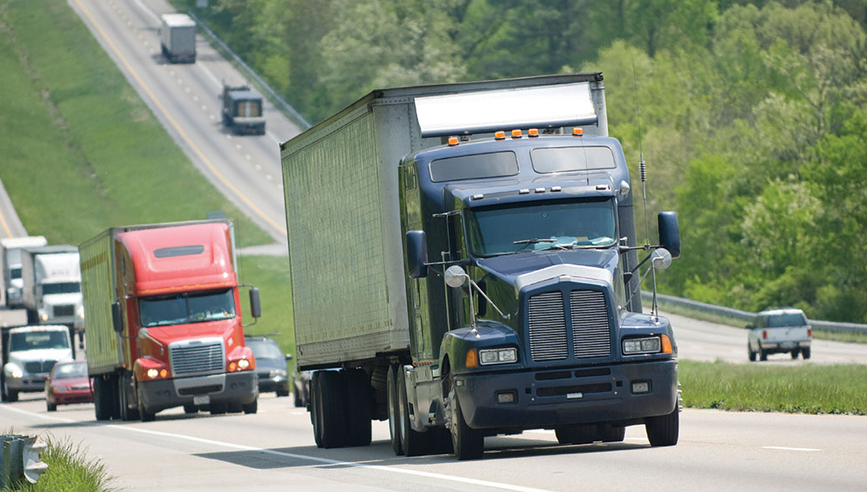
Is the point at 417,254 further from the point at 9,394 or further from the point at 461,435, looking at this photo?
the point at 9,394

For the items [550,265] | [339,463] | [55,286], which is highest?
[55,286]

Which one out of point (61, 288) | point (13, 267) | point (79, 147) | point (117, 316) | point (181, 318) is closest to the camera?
point (181, 318)

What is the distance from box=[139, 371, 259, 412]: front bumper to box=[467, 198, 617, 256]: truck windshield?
19.4 metres

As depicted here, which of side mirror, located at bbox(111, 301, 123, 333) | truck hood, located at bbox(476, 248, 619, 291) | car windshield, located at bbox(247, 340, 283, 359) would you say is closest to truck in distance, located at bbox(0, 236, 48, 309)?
car windshield, located at bbox(247, 340, 283, 359)

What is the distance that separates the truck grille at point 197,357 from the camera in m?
35.9

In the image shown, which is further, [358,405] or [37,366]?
[37,366]

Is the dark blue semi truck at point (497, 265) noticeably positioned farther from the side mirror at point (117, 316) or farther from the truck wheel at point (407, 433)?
the side mirror at point (117, 316)

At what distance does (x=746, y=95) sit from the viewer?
121375 mm

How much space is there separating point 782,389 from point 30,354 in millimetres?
36610

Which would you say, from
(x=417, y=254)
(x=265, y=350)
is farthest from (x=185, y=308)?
(x=417, y=254)

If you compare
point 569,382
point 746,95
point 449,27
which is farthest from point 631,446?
point 449,27

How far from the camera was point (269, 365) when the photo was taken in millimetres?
46781

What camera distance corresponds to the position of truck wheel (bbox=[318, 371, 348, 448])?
22.7m

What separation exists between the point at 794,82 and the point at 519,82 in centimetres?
9803
